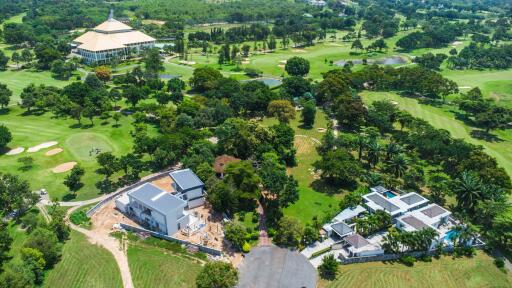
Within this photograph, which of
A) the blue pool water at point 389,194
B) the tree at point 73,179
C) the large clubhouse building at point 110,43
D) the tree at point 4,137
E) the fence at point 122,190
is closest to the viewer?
the fence at point 122,190

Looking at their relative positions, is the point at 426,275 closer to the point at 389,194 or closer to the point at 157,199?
the point at 389,194

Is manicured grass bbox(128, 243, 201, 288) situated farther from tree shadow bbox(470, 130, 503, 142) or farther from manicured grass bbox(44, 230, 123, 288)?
tree shadow bbox(470, 130, 503, 142)

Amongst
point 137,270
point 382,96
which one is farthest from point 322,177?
point 382,96

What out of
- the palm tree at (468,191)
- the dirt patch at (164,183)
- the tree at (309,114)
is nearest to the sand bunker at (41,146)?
the dirt patch at (164,183)

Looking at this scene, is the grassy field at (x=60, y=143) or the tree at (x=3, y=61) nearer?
the grassy field at (x=60, y=143)

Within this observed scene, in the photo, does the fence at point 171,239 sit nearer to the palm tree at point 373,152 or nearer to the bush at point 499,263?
the palm tree at point 373,152

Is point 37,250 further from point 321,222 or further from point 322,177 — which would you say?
point 322,177
